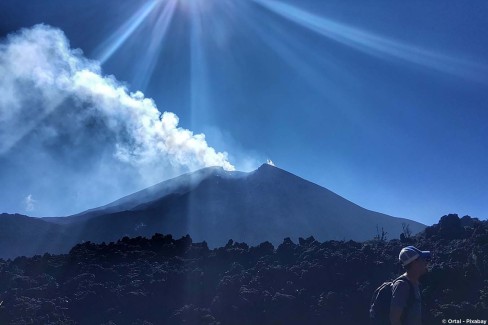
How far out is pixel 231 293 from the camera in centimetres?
1395

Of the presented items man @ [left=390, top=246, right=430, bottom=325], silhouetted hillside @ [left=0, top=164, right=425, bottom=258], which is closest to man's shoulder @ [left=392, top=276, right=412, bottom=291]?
man @ [left=390, top=246, right=430, bottom=325]

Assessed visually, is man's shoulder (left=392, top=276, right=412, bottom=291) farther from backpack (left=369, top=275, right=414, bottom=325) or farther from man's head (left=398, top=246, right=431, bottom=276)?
man's head (left=398, top=246, right=431, bottom=276)

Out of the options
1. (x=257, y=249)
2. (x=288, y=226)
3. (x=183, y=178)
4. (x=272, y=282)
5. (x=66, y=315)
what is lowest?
(x=66, y=315)

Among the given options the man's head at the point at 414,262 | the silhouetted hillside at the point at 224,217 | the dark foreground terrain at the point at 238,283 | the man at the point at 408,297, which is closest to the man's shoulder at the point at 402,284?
the man at the point at 408,297

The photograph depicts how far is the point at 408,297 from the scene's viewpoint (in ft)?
15.5

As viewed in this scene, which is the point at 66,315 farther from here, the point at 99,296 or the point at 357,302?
the point at 357,302

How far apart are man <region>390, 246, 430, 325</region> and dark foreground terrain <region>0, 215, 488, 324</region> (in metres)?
7.47

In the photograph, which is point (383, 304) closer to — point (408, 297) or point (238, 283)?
point (408, 297)

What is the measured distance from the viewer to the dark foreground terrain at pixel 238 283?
12.8m

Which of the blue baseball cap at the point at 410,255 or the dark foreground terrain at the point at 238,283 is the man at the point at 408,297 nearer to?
the blue baseball cap at the point at 410,255

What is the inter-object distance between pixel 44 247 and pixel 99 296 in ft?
158

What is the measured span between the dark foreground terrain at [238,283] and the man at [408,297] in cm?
747

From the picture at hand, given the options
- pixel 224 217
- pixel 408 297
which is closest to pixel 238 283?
pixel 408 297

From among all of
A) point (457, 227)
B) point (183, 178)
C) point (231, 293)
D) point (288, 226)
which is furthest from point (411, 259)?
point (183, 178)
